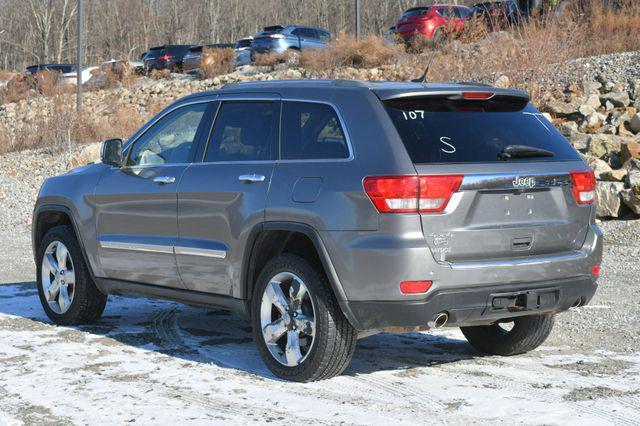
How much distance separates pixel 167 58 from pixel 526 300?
3846 cm

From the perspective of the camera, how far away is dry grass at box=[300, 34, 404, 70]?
27.7 metres

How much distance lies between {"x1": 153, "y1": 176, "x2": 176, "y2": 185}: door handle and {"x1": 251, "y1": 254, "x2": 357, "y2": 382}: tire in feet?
3.61

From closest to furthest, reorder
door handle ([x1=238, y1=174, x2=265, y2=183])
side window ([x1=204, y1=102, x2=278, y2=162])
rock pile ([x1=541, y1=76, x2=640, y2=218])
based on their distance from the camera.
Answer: door handle ([x1=238, y1=174, x2=265, y2=183])
side window ([x1=204, y1=102, x2=278, y2=162])
rock pile ([x1=541, y1=76, x2=640, y2=218])

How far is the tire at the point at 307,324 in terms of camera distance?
19.6ft

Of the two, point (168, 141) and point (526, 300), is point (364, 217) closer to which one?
point (526, 300)

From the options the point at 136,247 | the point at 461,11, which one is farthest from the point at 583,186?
the point at 461,11

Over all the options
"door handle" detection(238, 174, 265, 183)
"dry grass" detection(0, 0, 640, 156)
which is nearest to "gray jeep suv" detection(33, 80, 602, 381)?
"door handle" detection(238, 174, 265, 183)

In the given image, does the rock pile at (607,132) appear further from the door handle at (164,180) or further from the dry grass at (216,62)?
the dry grass at (216,62)

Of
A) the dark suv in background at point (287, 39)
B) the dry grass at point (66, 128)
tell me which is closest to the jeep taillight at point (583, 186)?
the dry grass at point (66, 128)

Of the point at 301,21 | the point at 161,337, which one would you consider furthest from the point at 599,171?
the point at 301,21

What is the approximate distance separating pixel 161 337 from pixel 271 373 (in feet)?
4.67

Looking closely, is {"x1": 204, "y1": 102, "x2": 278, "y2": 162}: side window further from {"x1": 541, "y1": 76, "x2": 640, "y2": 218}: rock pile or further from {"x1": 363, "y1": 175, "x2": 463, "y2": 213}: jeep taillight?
{"x1": 541, "y1": 76, "x2": 640, "y2": 218}: rock pile

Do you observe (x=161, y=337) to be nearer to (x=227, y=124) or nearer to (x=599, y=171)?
(x=227, y=124)

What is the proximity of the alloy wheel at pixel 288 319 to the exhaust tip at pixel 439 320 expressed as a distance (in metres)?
0.70
